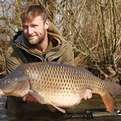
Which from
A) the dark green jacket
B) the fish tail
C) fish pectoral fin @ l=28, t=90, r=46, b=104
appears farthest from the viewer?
the dark green jacket

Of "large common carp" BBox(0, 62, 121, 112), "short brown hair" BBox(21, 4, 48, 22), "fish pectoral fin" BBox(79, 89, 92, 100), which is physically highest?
"short brown hair" BBox(21, 4, 48, 22)

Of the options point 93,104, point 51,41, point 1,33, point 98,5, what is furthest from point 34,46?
point 1,33

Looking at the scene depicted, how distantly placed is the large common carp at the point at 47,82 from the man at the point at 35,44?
54cm

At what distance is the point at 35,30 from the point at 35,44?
0.18 meters

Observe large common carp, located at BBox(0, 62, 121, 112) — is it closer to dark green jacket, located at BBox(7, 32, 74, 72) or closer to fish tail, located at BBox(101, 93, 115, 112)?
fish tail, located at BBox(101, 93, 115, 112)

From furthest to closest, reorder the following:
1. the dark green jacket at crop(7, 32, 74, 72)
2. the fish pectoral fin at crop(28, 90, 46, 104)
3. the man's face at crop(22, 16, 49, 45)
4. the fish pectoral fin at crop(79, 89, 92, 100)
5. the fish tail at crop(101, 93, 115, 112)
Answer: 1. the dark green jacket at crop(7, 32, 74, 72)
2. the man's face at crop(22, 16, 49, 45)
3. the fish tail at crop(101, 93, 115, 112)
4. the fish pectoral fin at crop(79, 89, 92, 100)
5. the fish pectoral fin at crop(28, 90, 46, 104)

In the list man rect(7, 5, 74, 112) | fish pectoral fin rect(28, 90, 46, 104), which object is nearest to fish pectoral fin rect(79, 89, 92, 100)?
fish pectoral fin rect(28, 90, 46, 104)

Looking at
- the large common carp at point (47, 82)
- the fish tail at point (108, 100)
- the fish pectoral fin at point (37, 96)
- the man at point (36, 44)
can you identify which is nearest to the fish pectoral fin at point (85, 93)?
the large common carp at point (47, 82)

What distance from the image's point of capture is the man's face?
4227 millimetres

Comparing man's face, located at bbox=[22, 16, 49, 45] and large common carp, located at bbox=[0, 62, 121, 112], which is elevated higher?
man's face, located at bbox=[22, 16, 49, 45]

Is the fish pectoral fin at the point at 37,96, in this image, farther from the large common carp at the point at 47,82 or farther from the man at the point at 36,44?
the man at the point at 36,44

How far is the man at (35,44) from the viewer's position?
14.0ft

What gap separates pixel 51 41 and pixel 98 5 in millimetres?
4791

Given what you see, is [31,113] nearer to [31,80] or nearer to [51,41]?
[51,41]
